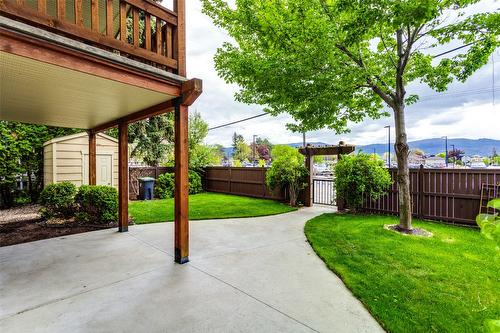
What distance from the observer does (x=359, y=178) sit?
653cm

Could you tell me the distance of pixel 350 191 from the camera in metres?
6.81

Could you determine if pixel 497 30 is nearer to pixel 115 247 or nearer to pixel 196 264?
pixel 196 264

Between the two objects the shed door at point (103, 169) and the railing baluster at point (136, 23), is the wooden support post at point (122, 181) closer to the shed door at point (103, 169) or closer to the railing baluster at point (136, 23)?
the railing baluster at point (136, 23)

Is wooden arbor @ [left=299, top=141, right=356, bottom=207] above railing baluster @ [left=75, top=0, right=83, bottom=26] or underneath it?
underneath

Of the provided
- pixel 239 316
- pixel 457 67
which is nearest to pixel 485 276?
pixel 239 316

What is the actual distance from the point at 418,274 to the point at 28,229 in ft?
23.3

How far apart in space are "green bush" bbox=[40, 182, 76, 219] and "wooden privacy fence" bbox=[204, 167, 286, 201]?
19.9 feet

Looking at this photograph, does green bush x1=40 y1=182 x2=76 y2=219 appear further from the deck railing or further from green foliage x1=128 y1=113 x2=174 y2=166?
green foliage x1=128 y1=113 x2=174 y2=166

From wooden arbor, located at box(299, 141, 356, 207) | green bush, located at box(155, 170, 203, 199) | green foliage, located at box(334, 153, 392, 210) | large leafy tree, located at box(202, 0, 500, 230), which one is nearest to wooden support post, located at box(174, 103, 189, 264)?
large leafy tree, located at box(202, 0, 500, 230)

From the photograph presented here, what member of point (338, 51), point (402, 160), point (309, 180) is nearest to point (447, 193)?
point (402, 160)

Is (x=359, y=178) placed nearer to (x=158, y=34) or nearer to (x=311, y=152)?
(x=311, y=152)

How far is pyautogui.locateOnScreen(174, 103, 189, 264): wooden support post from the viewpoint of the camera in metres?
3.54

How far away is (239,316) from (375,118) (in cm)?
597

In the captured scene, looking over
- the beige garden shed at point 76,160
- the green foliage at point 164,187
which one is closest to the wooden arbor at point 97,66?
the beige garden shed at point 76,160
